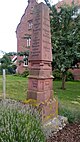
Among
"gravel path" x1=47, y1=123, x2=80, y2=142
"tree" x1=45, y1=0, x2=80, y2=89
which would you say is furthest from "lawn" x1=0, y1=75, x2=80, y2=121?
"tree" x1=45, y1=0, x2=80, y2=89

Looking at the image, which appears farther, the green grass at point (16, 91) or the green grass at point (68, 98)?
the green grass at point (16, 91)

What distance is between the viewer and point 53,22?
11.7 meters

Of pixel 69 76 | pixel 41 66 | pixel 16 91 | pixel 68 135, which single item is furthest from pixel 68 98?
pixel 69 76

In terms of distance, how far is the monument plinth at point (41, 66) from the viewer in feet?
16.2

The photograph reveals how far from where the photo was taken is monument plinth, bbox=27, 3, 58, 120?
4.94 metres

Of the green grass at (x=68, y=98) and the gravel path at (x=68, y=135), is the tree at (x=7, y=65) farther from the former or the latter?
the gravel path at (x=68, y=135)

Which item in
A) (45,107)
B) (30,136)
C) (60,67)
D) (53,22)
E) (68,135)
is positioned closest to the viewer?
(30,136)

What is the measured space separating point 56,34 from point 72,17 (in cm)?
144

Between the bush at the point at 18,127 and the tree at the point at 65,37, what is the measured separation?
7.58 metres

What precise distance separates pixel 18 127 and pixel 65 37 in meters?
8.79

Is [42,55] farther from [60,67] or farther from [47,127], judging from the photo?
[60,67]

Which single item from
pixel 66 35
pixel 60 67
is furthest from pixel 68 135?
pixel 66 35

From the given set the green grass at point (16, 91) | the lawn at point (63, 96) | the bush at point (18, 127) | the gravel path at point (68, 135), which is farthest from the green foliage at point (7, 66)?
the bush at point (18, 127)

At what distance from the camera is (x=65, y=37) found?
36.5 feet
